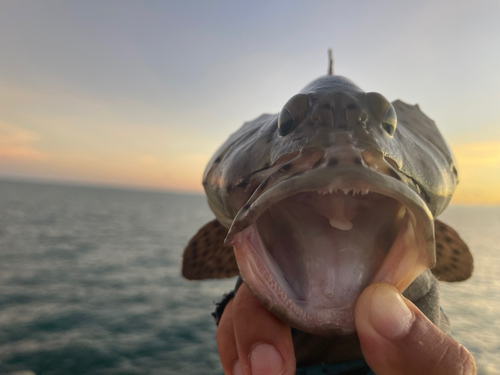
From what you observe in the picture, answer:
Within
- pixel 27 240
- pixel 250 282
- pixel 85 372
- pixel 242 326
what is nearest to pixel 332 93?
pixel 250 282

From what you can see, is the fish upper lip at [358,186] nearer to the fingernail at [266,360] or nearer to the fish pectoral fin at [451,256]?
the fingernail at [266,360]

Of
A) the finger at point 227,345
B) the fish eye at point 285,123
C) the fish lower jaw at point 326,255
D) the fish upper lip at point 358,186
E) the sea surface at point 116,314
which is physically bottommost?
the sea surface at point 116,314

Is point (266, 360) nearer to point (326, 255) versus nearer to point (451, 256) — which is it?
point (326, 255)

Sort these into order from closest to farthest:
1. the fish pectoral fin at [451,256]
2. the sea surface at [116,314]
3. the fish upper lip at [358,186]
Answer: the fish upper lip at [358,186], the fish pectoral fin at [451,256], the sea surface at [116,314]

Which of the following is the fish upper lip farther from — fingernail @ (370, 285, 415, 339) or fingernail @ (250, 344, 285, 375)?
fingernail @ (250, 344, 285, 375)

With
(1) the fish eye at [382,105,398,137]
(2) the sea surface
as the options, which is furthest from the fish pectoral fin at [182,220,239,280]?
(2) the sea surface

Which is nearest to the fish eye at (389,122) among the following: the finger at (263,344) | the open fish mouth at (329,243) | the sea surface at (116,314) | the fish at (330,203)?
the fish at (330,203)
